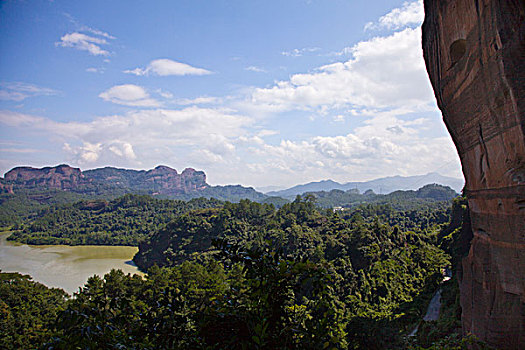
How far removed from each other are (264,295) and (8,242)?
82.0 meters

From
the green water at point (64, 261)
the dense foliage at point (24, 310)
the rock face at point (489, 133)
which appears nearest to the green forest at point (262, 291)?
the dense foliage at point (24, 310)

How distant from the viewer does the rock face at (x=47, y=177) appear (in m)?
168

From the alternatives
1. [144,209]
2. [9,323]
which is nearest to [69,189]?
[144,209]

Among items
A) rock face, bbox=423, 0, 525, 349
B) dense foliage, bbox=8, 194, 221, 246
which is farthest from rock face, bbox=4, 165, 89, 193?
rock face, bbox=423, 0, 525, 349

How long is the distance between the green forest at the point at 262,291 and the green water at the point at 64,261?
5.39 m

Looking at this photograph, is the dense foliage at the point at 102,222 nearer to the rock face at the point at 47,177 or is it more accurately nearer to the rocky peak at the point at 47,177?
the rock face at the point at 47,177

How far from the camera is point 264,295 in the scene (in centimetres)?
193

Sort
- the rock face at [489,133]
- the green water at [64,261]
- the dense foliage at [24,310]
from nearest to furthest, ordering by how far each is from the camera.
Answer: the rock face at [489,133] < the dense foliage at [24,310] < the green water at [64,261]

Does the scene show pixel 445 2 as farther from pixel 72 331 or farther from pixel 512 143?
pixel 72 331

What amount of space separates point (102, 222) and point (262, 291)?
87018 mm

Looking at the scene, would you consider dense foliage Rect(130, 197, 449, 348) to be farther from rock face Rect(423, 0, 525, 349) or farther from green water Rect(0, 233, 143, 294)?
green water Rect(0, 233, 143, 294)

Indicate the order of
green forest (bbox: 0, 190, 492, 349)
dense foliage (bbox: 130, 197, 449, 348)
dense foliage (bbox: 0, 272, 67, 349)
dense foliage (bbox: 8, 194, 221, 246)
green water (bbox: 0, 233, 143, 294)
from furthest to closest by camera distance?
dense foliage (bbox: 8, 194, 221, 246) → green water (bbox: 0, 233, 143, 294) → dense foliage (bbox: 130, 197, 449, 348) → dense foliage (bbox: 0, 272, 67, 349) → green forest (bbox: 0, 190, 492, 349)

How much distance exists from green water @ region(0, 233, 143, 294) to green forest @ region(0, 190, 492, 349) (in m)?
5.39

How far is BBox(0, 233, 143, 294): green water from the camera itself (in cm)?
3659
